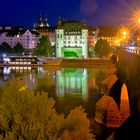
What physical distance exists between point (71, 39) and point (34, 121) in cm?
11925

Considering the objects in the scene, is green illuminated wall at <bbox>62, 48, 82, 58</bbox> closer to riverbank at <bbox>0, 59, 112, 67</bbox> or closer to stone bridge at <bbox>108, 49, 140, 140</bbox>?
riverbank at <bbox>0, 59, 112, 67</bbox>

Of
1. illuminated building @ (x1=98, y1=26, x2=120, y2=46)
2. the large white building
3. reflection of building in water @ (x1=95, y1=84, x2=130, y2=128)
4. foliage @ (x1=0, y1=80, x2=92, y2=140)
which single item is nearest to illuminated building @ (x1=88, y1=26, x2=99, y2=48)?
illuminated building @ (x1=98, y1=26, x2=120, y2=46)

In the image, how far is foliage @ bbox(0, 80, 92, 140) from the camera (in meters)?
12.1

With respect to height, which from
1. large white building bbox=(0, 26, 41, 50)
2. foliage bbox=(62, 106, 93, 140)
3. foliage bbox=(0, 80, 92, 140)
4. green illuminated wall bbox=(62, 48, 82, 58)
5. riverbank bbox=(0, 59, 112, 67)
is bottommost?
riverbank bbox=(0, 59, 112, 67)

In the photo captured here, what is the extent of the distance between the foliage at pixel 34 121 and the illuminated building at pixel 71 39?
11187 centimetres

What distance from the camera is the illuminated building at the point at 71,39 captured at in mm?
128500

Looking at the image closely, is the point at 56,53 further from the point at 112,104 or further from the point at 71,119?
the point at 71,119

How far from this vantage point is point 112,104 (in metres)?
31.9

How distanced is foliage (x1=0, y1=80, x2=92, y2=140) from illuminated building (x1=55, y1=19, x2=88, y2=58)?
112 metres

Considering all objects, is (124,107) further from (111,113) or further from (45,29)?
(45,29)

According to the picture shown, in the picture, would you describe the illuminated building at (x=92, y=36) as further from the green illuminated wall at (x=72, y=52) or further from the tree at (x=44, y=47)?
the tree at (x=44, y=47)

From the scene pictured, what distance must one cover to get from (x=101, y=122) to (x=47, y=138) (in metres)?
19.0

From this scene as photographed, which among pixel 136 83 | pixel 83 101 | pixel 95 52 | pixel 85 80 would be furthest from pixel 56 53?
pixel 136 83

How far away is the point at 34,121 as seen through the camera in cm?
1284
